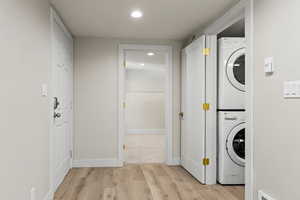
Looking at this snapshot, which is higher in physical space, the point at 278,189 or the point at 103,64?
the point at 103,64

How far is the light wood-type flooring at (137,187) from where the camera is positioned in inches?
119

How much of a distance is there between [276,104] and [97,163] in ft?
10.5

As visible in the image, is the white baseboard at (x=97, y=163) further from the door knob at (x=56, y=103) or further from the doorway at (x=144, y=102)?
the doorway at (x=144, y=102)

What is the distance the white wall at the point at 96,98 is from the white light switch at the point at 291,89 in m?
2.99

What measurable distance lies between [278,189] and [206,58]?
198cm

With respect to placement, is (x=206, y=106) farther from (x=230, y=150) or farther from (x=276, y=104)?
(x=276, y=104)

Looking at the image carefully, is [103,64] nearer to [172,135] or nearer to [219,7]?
[172,135]

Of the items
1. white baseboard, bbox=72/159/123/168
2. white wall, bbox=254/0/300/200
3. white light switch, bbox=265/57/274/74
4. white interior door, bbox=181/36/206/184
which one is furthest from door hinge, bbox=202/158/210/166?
white light switch, bbox=265/57/274/74

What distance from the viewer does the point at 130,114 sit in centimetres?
899

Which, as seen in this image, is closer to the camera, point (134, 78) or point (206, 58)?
point (206, 58)

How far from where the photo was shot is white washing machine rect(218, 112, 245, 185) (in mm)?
3416

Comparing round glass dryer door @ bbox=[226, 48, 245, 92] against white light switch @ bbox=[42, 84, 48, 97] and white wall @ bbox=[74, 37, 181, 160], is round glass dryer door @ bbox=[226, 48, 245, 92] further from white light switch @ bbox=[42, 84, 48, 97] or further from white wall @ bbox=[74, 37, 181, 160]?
white light switch @ bbox=[42, 84, 48, 97]

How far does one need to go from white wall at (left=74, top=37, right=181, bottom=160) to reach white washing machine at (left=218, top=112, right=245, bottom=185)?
73.2 inches

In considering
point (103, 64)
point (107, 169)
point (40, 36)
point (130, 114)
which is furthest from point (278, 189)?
point (130, 114)
